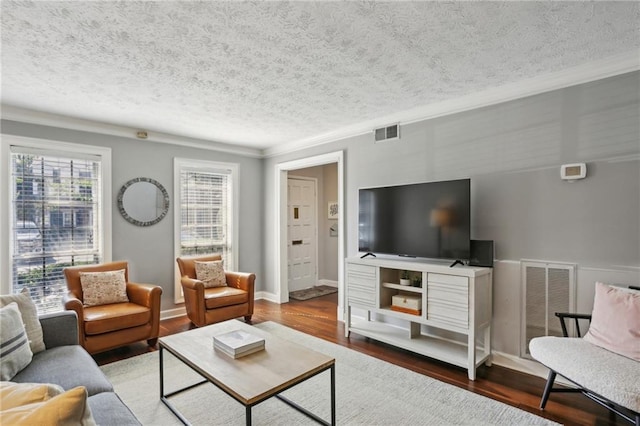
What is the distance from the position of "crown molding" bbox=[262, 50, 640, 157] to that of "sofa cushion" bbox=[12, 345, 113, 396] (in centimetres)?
353

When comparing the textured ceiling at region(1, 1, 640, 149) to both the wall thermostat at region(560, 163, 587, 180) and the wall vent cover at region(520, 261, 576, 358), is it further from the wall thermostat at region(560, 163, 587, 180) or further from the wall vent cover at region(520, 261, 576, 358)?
the wall vent cover at region(520, 261, 576, 358)

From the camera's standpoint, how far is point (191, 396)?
8.47ft

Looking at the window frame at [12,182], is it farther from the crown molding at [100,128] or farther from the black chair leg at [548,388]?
the black chair leg at [548,388]

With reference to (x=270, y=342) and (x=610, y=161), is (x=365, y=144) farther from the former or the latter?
(x=270, y=342)

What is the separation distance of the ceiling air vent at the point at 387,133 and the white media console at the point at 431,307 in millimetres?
1434

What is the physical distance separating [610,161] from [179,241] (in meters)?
4.86

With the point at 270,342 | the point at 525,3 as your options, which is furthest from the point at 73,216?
the point at 525,3

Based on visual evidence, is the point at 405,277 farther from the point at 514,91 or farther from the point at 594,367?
the point at 514,91

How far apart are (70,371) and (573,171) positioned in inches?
149

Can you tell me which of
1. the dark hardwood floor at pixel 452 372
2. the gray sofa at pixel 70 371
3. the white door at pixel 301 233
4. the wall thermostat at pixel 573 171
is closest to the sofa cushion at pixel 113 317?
the dark hardwood floor at pixel 452 372

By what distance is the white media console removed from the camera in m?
2.87

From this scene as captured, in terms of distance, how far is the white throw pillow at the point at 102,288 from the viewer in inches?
139

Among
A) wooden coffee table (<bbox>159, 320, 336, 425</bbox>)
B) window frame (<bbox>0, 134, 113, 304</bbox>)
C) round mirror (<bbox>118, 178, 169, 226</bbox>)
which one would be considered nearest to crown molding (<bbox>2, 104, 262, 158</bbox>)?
window frame (<bbox>0, 134, 113, 304</bbox>)

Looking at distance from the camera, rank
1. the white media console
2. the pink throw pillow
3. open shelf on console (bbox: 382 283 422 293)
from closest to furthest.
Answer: the pink throw pillow → the white media console → open shelf on console (bbox: 382 283 422 293)
